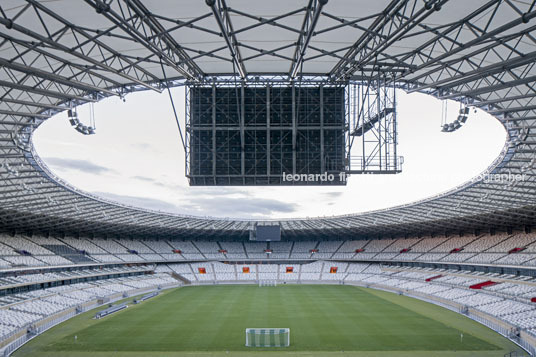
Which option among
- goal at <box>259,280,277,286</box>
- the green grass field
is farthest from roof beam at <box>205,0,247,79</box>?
goal at <box>259,280,277,286</box>

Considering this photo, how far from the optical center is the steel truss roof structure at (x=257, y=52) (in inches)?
445

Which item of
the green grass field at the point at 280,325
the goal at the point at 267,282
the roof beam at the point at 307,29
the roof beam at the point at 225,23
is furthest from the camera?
the goal at the point at 267,282

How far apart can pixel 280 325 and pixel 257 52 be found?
23.8 m

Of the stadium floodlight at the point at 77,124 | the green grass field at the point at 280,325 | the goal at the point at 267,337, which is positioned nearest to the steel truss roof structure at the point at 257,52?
the stadium floodlight at the point at 77,124

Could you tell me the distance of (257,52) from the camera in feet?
50.0

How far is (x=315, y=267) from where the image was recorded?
2943 inches

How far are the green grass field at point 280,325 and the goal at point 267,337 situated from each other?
1.87 feet

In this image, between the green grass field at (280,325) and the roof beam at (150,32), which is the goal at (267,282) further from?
the roof beam at (150,32)

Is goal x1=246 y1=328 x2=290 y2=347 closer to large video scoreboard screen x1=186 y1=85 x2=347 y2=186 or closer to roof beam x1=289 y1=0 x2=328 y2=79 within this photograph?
large video scoreboard screen x1=186 y1=85 x2=347 y2=186

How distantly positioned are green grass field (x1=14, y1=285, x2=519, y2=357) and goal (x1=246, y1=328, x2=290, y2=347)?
0.57 metres

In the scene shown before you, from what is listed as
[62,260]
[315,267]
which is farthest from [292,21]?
[315,267]

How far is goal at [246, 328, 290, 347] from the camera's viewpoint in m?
26.5

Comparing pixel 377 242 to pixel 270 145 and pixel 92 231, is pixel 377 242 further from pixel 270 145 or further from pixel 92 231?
pixel 270 145

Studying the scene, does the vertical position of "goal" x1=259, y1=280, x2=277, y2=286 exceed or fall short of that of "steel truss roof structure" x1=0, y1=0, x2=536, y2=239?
it falls short
